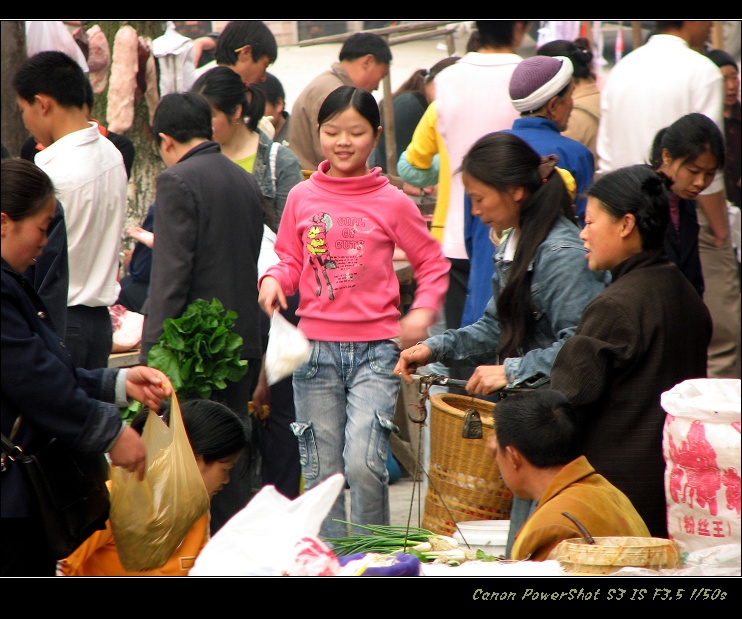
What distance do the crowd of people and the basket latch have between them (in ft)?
0.38

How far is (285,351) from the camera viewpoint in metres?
3.76

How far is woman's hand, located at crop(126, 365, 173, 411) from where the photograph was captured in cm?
317

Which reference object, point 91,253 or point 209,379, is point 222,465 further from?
point 91,253

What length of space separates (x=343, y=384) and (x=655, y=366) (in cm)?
135

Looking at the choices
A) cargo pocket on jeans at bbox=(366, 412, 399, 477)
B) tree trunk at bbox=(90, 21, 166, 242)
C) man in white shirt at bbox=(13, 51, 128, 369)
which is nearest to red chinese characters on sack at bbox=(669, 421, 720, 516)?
cargo pocket on jeans at bbox=(366, 412, 399, 477)

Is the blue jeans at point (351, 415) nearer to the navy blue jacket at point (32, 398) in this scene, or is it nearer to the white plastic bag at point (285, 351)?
the white plastic bag at point (285, 351)

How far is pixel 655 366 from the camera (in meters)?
3.21

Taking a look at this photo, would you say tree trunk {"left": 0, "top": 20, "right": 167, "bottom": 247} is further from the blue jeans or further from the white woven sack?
the white woven sack

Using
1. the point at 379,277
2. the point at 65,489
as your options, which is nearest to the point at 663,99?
the point at 379,277

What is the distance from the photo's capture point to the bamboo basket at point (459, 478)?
376 cm

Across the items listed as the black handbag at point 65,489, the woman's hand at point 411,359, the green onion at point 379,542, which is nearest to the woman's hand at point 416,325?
the woman's hand at point 411,359

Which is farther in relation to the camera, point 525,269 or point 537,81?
point 537,81

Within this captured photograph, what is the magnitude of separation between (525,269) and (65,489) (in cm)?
171

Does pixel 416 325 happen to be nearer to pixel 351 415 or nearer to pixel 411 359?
pixel 411 359
